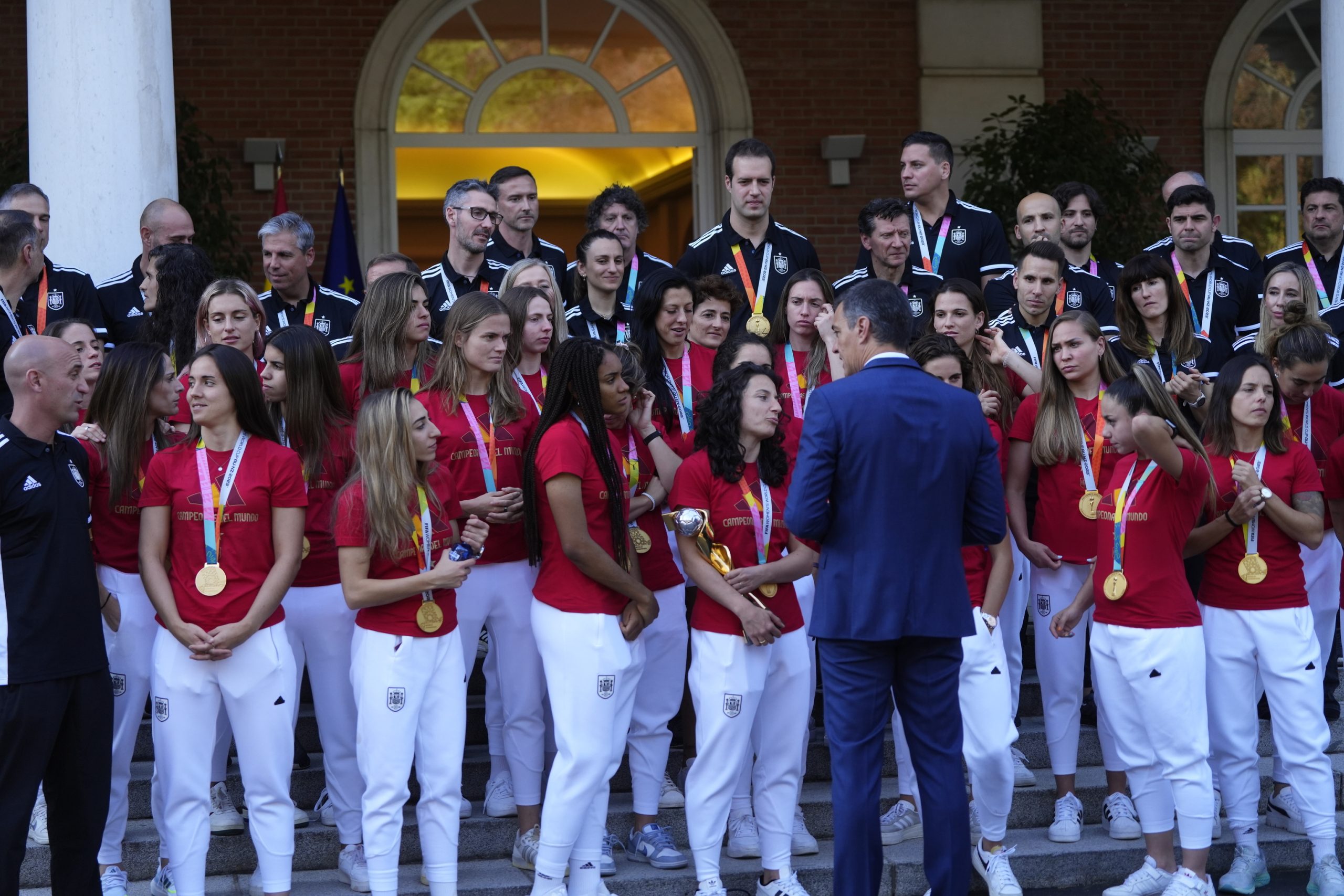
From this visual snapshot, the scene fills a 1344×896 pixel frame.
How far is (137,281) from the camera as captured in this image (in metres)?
6.34

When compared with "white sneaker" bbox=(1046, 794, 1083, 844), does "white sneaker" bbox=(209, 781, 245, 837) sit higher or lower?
higher

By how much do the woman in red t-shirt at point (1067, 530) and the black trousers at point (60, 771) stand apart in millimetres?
3315

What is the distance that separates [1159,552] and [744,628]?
147 cm

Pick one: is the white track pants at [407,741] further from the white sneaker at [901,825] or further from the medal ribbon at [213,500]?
the white sneaker at [901,825]

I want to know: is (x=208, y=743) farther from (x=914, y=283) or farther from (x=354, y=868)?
(x=914, y=283)

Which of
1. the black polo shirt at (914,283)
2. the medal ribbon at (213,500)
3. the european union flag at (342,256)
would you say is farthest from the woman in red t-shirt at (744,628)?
the european union flag at (342,256)

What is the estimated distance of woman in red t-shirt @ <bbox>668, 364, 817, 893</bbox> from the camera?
4.96 meters

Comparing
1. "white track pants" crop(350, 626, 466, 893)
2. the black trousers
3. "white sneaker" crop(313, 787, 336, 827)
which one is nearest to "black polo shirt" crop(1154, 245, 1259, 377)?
"white track pants" crop(350, 626, 466, 893)

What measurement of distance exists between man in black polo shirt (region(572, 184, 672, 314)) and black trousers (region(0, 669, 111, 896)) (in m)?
2.84

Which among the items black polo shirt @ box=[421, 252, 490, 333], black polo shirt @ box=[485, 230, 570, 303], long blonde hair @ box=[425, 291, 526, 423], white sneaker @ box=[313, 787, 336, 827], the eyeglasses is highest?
the eyeglasses

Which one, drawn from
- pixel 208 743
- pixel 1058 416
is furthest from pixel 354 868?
pixel 1058 416

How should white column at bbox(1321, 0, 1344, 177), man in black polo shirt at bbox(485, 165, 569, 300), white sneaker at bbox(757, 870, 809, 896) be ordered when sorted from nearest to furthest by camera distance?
white sneaker at bbox(757, 870, 809, 896) < man in black polo shirt at bbox(485, 165, 569, 300) < white column at bbox(1321, 0, 1344, 177)

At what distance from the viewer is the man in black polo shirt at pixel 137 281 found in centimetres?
621

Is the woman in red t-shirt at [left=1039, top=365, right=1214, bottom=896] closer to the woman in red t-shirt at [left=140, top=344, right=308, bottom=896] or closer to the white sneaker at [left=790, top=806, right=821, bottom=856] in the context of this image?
the white sneaker at [left=790, top=806, right=821, bottom=856]
